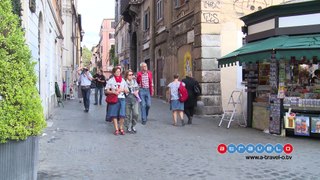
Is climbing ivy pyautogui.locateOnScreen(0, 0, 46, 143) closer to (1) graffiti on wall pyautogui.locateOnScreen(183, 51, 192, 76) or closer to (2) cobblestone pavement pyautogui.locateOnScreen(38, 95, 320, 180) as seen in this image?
(2) cobblestone pavement pyautogui.locateOnScreen(38, 95, 320, 180)

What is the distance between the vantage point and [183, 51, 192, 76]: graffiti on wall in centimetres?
1623

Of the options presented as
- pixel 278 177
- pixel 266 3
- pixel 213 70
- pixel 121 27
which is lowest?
pixel 278 177

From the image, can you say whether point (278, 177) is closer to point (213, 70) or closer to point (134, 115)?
point (134, 115)

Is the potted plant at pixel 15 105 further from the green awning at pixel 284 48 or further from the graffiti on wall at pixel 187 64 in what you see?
the graffiti on wall at pixel 187 64

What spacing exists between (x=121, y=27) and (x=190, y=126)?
32547 mm

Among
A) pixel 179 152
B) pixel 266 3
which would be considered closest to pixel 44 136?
pixel 179 152

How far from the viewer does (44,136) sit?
941 cm

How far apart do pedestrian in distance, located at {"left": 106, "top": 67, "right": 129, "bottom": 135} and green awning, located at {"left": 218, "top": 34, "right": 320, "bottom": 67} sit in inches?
124

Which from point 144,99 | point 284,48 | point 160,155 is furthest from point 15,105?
point 144,99

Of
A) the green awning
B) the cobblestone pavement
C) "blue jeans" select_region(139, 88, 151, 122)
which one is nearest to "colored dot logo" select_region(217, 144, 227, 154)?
the cobblestone pavement

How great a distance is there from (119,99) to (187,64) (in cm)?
719

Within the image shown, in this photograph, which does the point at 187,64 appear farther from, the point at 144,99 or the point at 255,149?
the point at 255,149

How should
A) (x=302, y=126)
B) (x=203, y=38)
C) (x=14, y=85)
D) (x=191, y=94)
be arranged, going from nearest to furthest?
(x=14, y=85)
(x=302, y=126)
(x=191, y=94)
(x=203, y=38)

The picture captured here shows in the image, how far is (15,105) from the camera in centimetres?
486
